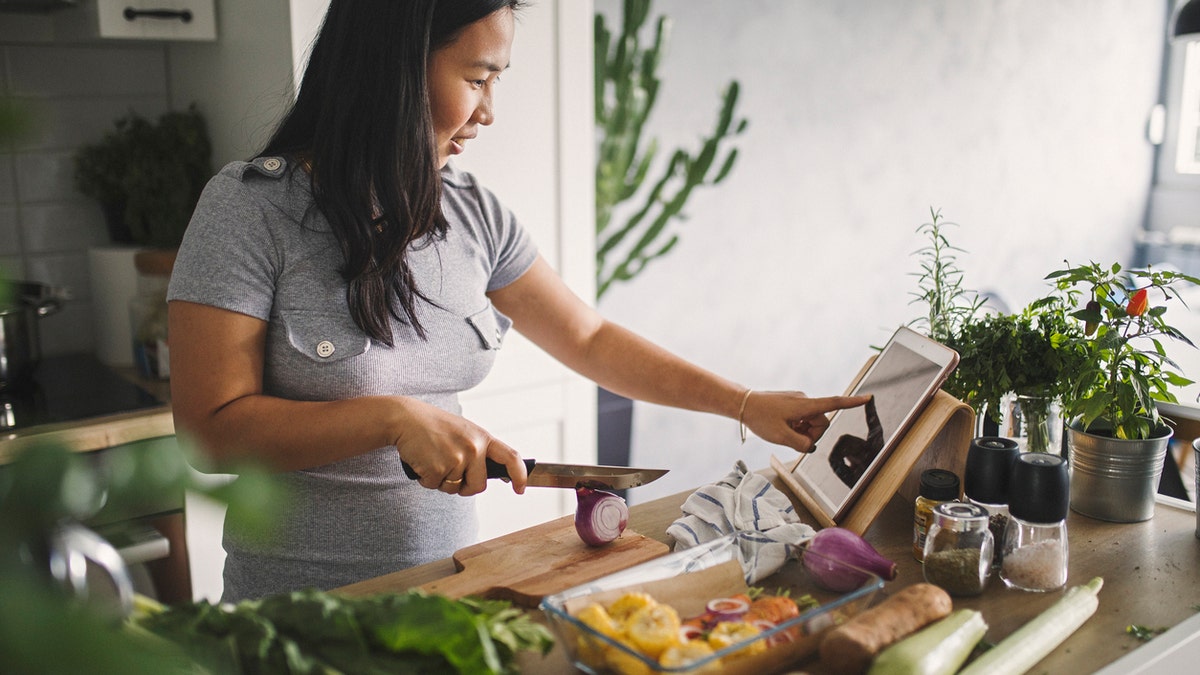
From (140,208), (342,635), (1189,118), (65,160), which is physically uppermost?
(1189,118)

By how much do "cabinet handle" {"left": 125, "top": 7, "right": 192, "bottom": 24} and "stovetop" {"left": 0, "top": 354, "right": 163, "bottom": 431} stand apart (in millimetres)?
744

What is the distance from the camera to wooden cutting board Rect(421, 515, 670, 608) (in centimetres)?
109

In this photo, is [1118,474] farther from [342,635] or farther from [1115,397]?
[342,635]

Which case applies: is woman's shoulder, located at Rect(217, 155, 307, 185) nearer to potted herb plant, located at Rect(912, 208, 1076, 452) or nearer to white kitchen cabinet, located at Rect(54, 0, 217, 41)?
potted herb plant, located at Rect(912, 208, 1076, 452)

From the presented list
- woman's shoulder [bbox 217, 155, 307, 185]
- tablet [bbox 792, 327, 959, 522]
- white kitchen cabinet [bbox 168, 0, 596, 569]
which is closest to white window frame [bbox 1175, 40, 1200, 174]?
white kitchen cabinet [bbox 168, 0, 596, 569]

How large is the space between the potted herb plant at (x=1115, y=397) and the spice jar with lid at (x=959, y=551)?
28cm

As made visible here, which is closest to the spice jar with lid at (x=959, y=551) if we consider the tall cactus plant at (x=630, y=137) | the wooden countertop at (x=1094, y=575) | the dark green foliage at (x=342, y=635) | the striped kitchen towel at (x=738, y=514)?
the wooden countertop at (x=1094, y=575)

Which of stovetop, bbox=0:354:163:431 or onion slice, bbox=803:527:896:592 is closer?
onion slice, bbox=803:527:896:592

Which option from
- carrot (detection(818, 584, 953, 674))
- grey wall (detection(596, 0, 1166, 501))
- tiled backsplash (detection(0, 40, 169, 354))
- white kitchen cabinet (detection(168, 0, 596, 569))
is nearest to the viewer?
carrot (detection(818, 584, 953, 674))

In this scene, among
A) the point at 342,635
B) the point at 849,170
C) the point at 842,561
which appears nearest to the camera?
the point at 342,635

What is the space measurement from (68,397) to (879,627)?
68.6 inches

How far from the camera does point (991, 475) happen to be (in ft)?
3.91

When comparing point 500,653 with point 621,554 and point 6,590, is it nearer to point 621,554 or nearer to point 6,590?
point 621,554

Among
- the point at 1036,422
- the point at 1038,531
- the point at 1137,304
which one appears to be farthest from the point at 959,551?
the point at 1137,304
